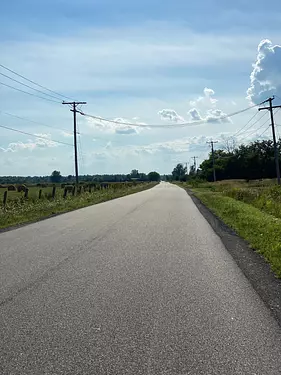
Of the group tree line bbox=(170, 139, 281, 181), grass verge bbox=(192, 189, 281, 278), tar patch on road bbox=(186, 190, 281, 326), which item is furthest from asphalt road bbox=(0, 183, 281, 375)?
tree line bbox=(170, 139, 281, 181)

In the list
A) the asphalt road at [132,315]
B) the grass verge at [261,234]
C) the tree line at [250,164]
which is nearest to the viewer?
the asphalt road at [132,315]

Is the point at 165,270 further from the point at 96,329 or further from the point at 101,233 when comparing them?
the point at 101,233

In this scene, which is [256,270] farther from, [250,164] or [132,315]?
[250,164]

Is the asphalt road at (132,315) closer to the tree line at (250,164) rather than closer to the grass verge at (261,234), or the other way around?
the grass verge at (261,234)

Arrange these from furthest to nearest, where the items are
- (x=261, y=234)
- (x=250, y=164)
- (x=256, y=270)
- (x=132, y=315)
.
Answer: (x=250, y=164) → (x=261, y=234) → (x=256, y=270) → (x=132, y=315)

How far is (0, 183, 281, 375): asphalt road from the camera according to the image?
4230mm

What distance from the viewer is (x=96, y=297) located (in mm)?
6512

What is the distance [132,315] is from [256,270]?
381cm

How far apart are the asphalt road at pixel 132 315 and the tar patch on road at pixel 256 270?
0.53 feet

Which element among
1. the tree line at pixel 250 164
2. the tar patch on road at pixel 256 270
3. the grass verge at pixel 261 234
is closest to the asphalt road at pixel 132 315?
the tar patch on road at pixel 256 270

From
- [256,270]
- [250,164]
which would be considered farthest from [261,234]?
[250,164]

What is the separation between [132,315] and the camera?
5648mm

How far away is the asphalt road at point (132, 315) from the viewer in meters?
4.23

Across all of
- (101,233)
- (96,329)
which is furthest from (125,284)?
(101,233)
